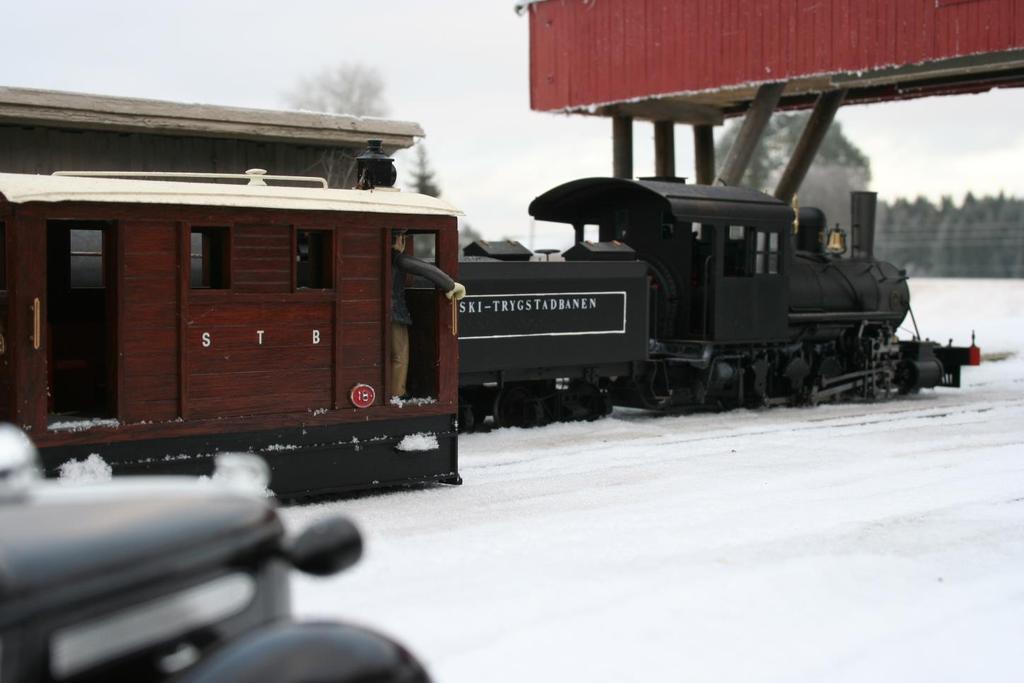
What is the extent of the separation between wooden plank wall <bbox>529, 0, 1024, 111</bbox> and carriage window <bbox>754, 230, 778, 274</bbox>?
3.93 meters

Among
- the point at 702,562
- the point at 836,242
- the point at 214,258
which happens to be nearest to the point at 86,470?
the point at 214,258

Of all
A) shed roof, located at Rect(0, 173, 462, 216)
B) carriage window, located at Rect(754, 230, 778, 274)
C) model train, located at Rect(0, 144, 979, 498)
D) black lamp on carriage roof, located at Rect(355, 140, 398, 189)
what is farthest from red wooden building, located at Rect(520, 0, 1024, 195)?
shed roof, located at Rect(0, 173, 462, 216)

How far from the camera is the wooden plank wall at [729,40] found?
1769 centimetres

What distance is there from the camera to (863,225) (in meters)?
19.6

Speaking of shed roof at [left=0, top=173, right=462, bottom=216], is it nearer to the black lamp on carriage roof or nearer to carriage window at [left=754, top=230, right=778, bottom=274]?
the black lamp on carriage roof

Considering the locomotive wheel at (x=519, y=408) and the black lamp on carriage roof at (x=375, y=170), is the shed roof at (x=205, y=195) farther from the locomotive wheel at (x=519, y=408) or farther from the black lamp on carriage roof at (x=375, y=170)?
the locomotive wheel at (x=519, y=408)

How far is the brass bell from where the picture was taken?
18.9 m

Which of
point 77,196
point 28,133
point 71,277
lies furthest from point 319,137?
point 77,196

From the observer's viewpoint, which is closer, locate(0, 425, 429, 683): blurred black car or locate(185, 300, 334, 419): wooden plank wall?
locate(0, 425, 429, 683): blurred black car

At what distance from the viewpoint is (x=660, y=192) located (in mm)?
15539

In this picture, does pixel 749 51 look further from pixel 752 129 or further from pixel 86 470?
pixel 86 470

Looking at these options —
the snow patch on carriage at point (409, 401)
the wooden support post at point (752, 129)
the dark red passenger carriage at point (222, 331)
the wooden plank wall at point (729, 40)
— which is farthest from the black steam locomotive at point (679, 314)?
the dark red passenger carriage at point (222, 331)

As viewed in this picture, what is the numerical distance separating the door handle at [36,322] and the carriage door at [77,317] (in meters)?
0.88

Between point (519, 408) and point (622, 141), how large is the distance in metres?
9.44
